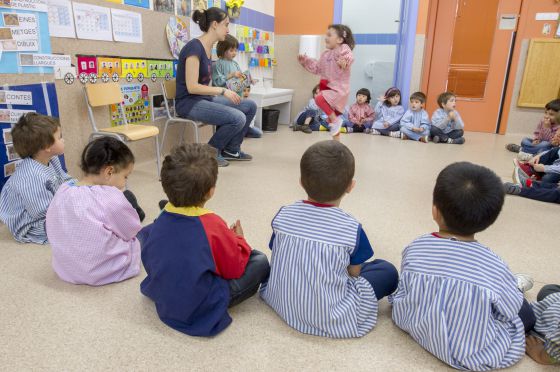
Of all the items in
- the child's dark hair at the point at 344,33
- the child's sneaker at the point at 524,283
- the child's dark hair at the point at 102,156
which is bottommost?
the child's sneaker at the point at 524,283

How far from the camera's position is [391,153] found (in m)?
4.51

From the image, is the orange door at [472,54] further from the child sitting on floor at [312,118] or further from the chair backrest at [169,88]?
the chair backrest at [169,88]

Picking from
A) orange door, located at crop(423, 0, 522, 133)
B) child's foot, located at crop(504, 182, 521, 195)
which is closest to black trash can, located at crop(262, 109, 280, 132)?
orange door, located at crop(423, 0, 522, 133)

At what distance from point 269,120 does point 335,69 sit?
6.04 ft

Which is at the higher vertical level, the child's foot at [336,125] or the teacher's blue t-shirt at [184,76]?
the teacher's blue t-shirt at [184,76]

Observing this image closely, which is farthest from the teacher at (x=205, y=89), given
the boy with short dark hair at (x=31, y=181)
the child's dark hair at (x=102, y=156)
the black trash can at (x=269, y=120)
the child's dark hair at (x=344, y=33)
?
the black trash can at (x=269, y=120)

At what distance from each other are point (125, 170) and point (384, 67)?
4.80m

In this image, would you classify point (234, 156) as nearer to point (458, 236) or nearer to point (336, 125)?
point (336, 125)

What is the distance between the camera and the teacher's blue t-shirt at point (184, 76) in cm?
348

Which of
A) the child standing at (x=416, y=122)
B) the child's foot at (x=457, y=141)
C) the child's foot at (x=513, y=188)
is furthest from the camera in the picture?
the child standing at (x=416, y=122)

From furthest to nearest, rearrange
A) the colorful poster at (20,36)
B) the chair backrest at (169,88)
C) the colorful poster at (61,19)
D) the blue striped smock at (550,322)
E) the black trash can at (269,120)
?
1. the black trash can at (269,120)
2. the chair backrest at (169,88)
3. the colorful poster at (61,19)
4. the colorful poster at (20,36)
5. the blue striped smock at (550,322)

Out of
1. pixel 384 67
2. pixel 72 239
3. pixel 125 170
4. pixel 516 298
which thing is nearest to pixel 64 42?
pixel 125 170

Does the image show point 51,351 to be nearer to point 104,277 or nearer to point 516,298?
point 104,277

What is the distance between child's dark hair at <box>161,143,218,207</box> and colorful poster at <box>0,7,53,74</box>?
1656 mm
